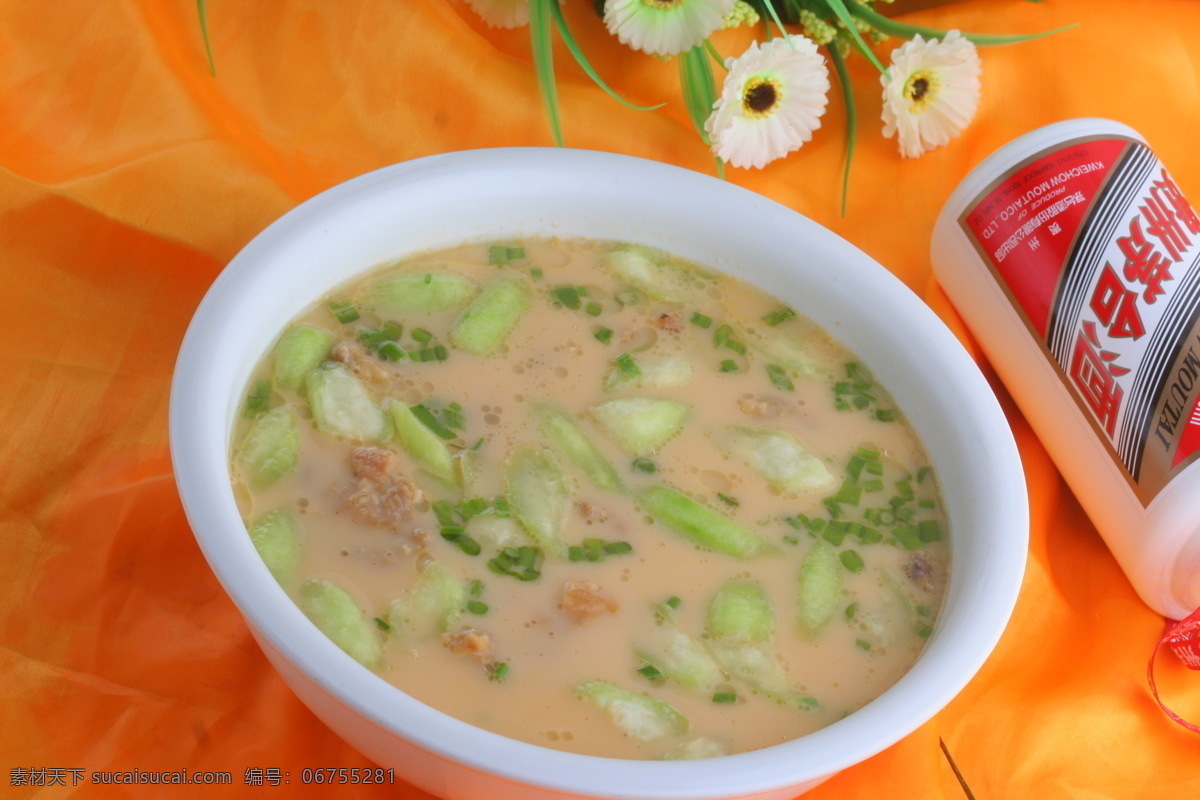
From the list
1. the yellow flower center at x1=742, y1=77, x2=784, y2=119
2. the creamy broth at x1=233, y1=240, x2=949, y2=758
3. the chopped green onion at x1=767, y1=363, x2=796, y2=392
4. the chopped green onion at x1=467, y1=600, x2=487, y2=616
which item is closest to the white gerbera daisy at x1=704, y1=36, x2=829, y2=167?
the yellow flower center at x1=742, y1=77, x2=784, y2=119

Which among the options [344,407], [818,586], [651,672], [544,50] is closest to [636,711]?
[651,672]

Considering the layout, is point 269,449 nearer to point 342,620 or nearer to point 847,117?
point 342,620

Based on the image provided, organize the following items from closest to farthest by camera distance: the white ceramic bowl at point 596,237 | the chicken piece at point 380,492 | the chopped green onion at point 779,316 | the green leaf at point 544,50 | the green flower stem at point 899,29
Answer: the white ceramic bowl at point 596,237 < the chicken piece at point 380,492 < the chopped green onion at point 779,316 < the green leaf at point 544,50 < the green flower stem at point 899,29

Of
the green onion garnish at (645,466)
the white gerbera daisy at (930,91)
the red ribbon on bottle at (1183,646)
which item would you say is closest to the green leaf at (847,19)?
the white gerbera daisy at (930,91)

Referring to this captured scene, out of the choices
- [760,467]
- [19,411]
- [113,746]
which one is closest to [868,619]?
[760,467]

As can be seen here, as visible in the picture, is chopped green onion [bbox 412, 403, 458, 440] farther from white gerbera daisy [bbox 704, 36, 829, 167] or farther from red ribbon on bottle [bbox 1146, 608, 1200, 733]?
red ribbon on bottle [bbox 1146, 608, 1200, 733]

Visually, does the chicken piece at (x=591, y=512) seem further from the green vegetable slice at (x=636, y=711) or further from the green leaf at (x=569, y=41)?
the green leaf at (x=569, y=41)
